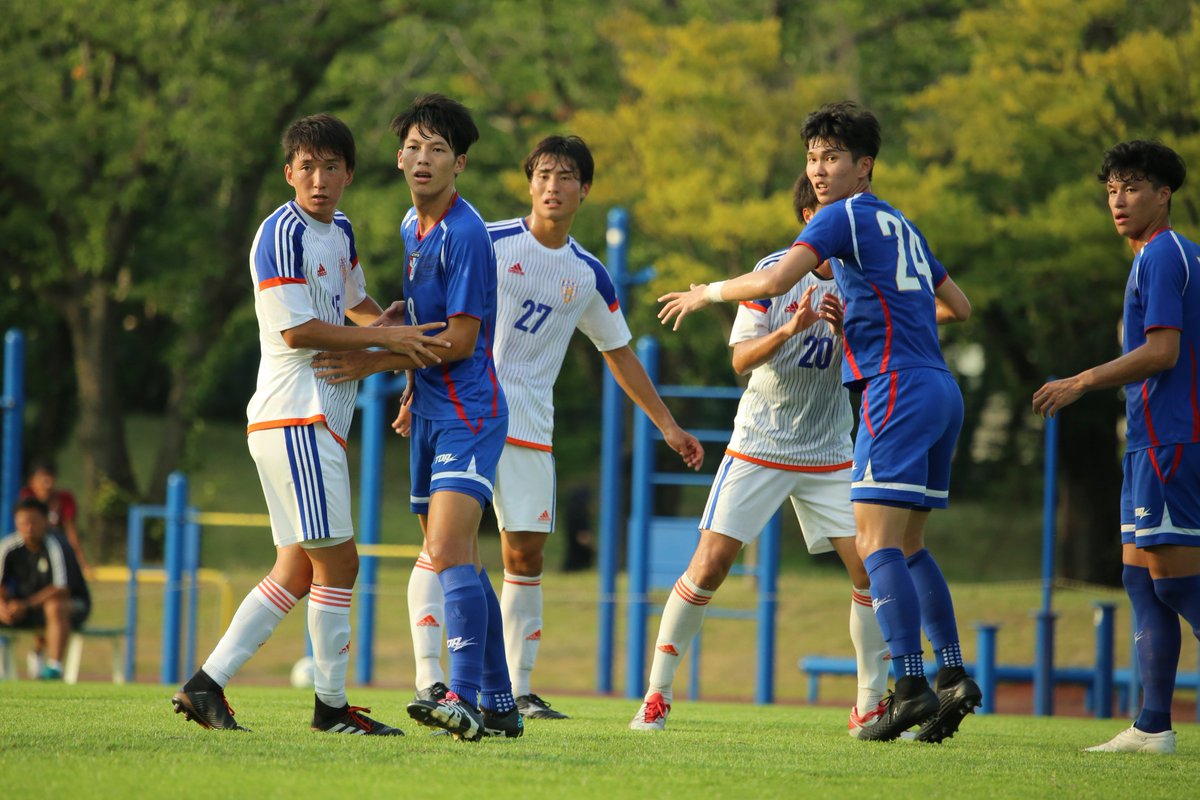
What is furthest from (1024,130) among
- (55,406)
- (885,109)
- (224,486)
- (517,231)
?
(224,486)

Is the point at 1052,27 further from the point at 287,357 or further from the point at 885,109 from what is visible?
the point at 287,357

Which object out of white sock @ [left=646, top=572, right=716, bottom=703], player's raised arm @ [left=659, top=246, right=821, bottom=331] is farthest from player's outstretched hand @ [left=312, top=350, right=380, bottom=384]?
white sock @ [left=646, top=572, right=716, bottom=703]

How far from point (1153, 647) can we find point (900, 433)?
4.89 feet

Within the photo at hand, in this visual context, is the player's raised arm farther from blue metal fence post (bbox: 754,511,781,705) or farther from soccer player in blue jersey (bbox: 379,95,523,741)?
blue metal fence post (bbox: 754,511,781,705)

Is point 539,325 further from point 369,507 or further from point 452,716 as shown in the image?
point 369,507

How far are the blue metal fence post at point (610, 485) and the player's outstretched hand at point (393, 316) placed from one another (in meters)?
7.43

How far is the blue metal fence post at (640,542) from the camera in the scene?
41.7ft

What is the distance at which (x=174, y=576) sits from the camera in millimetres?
14148

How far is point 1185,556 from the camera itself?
5.95 m

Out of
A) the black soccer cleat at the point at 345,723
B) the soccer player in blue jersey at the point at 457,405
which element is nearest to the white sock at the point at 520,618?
the soccer player in blue jersey at the point at 457,405

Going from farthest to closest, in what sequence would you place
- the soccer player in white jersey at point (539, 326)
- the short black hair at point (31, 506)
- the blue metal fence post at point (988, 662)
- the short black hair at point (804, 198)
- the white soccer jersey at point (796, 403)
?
the short black hair at point (31, 506) < the blue metal fence post at point (988, 662) < the soccer player in white jersey at point (539, 326) < the short black hair at point (804, 198) < the white soccer jersey at point (796, 403)

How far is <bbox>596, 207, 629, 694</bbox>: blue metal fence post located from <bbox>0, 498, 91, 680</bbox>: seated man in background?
4.69 m

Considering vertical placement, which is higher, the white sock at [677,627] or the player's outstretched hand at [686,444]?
the player's outstretched hand at [686,444]

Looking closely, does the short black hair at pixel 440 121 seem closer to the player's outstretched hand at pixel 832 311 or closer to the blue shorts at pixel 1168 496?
the player's outstretched hand at pixel 832 311
